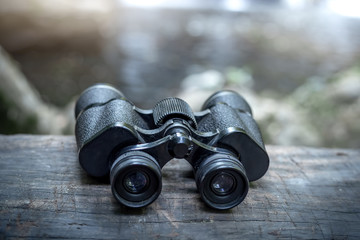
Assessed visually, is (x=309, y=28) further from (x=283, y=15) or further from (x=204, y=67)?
(x=204, y=67)

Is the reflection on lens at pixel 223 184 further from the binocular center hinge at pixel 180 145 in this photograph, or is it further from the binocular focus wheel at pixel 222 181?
the binocular center hinge at pixel 180 145

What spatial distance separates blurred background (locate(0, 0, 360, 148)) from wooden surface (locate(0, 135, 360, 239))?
1.59m

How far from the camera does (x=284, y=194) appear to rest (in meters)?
1.89

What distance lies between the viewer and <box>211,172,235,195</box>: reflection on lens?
5.48 ft

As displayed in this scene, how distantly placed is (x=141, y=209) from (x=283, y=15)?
10.6 m

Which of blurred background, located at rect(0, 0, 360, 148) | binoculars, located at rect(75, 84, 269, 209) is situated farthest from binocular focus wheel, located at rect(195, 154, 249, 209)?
blurred background, located at rect(0, 0, 360, 148)

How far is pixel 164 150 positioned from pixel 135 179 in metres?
0.19

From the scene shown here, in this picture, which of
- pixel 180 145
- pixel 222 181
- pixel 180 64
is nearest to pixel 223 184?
pixel 222 181

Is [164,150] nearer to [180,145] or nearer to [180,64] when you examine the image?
[180,145]

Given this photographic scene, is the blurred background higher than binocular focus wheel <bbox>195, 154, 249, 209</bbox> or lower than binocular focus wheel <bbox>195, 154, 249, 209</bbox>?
lower

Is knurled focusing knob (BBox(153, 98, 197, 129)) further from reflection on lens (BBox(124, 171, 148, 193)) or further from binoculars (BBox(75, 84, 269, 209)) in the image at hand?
reflection on lens (BBox(124, 171, 148, 193))

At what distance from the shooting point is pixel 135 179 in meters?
1.63

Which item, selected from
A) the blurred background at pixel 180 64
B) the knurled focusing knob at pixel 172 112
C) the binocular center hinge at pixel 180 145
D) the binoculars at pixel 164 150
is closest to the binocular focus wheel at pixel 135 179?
the binoculars at pixel 164 150

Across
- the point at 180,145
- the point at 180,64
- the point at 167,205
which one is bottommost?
the point at 180,64
